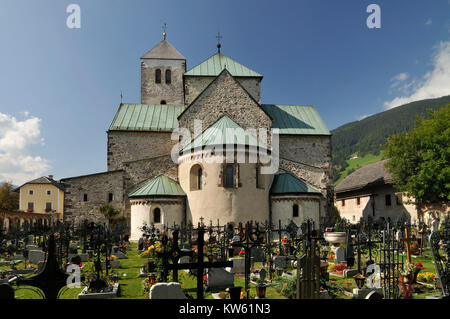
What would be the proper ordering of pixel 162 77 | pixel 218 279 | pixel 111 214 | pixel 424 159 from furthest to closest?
pixel 162 77, pixel 424 159, pixel 111 214, pixel 218 279

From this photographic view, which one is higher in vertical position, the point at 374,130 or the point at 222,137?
the point at 374,130

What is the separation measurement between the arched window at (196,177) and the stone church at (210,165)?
7cm

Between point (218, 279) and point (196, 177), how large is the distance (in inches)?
581

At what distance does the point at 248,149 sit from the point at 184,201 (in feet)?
19.7

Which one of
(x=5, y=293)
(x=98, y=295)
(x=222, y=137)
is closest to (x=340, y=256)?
(x=98, y=295)

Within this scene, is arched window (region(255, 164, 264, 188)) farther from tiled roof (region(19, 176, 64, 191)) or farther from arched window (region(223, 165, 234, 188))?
tiled roof (region(19, 176, 64, 191))

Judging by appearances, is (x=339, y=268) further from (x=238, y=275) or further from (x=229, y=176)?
(x=229, y=176)

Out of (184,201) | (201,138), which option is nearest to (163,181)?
(184,201)

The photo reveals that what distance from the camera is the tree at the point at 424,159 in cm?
2725

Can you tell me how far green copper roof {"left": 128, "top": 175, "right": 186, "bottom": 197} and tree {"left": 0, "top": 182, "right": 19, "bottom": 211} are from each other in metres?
42.8

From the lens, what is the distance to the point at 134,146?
31.0 meters

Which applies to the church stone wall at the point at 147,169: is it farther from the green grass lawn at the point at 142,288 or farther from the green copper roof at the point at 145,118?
the green grass lawn at the point at 142,288

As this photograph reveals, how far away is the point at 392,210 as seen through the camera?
3409cm
